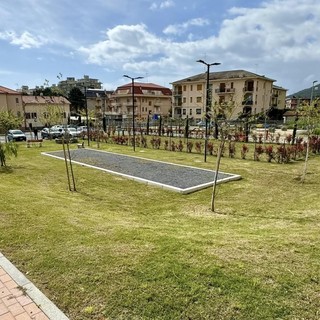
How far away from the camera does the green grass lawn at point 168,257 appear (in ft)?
10.3

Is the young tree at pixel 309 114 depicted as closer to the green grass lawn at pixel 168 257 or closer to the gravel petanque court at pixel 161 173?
the gravel petanque court at pixel 161 173

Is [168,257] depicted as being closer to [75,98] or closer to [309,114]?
[309,114]

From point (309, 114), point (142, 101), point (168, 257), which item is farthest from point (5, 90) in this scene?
point (168, 257)

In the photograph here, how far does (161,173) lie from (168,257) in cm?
892

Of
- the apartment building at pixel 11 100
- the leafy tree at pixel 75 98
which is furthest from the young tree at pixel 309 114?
the leafy tree at pixel 75 98

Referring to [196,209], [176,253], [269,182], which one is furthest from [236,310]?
[269,182]

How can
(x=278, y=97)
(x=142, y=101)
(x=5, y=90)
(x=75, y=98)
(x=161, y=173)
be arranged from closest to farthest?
(x=161, y=173) < (x=5, y=90) < (x=278, y=97) < (x=75, y=98) < (x=142, y=101)

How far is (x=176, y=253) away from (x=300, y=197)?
22.3ft

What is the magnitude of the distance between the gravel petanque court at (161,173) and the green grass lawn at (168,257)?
7.45 ft

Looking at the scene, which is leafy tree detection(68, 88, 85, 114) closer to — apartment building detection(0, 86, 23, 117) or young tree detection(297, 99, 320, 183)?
apartment building detection(0, 86, 23, 117)

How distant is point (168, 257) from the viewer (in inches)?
162

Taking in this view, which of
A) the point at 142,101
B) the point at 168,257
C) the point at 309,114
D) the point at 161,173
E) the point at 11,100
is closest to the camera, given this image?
the point at 168,257

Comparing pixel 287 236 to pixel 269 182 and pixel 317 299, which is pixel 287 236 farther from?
pixel 269 182

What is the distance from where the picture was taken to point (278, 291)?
3.31 meters
